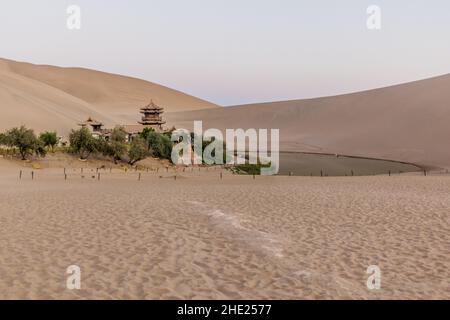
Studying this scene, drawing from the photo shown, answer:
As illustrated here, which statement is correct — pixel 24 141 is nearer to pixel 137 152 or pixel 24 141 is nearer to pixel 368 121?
pixel 137 152

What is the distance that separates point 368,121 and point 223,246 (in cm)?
11233

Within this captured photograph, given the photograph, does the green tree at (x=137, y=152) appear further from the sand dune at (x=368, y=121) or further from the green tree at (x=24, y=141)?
the sand dune at (x=368, y=121)

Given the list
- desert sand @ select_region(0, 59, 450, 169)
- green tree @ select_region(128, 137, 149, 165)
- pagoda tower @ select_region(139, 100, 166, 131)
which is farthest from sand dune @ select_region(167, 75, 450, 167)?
green tree @ select_region(128, 137, 149, 165)

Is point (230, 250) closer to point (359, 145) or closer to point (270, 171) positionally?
point (270, 171)

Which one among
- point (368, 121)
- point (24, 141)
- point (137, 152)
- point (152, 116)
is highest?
point (368, 121)

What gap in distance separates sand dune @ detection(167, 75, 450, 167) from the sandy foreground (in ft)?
183

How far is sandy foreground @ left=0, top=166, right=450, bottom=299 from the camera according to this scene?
9836 mm

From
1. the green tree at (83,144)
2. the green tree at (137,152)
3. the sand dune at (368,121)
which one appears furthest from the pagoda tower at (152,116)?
the green tree at (83,144)

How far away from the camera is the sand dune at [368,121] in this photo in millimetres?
87750

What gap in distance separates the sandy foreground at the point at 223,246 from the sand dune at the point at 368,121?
5563 cm

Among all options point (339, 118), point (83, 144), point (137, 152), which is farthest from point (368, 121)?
point (83, 144)

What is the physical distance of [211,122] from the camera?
6339 inches

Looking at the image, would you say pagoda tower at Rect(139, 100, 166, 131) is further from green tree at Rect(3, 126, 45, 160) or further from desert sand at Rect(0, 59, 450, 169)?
green tree at Rect(3, 126, 45, 160)

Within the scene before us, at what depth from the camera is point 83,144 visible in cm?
5262
